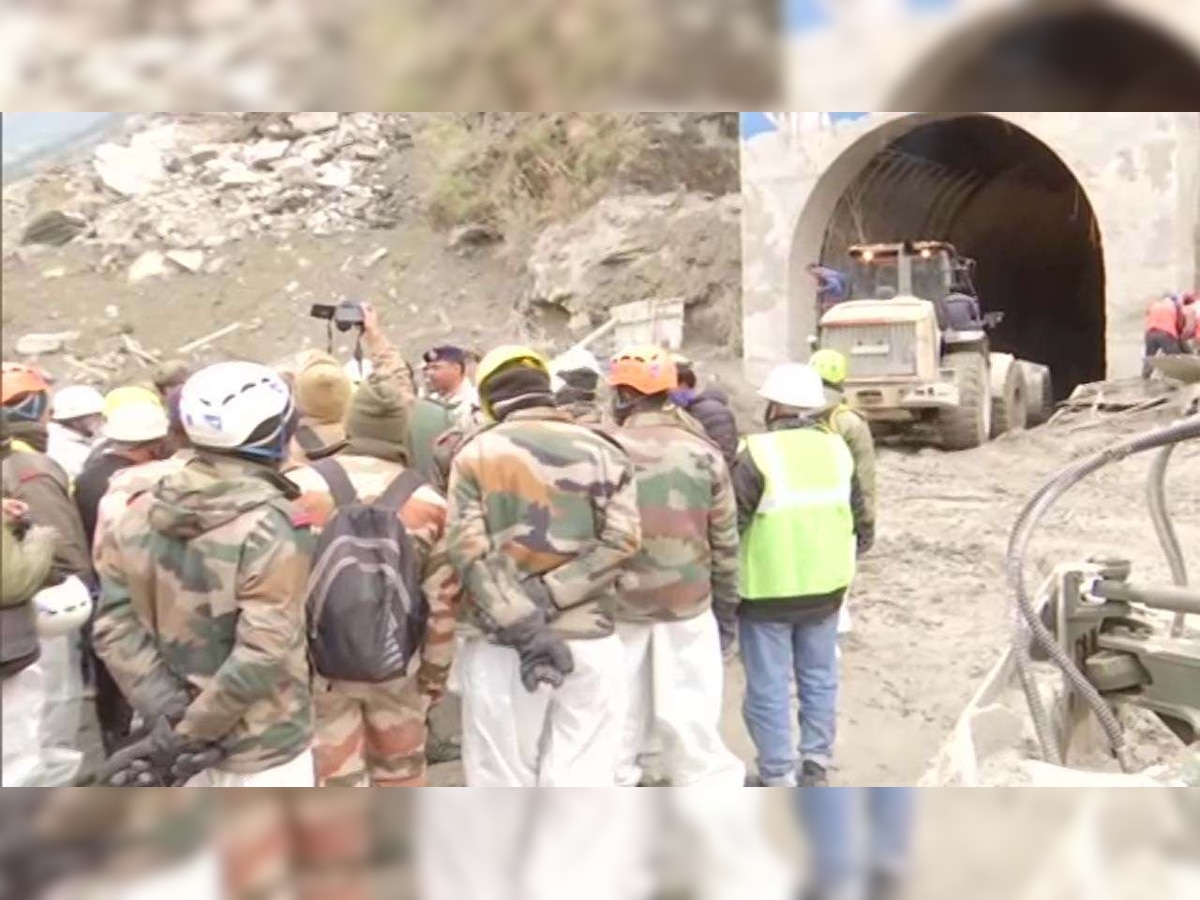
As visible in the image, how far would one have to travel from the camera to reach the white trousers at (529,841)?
3.26m

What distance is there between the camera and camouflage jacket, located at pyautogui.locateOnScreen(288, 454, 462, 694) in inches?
135

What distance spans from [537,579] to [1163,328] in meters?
1.59

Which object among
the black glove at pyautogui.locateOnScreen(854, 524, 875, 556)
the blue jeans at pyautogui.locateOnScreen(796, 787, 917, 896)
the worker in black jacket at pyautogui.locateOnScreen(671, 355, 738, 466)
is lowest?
the blue jeans at pyautogui.locateOnScreen(796, 787, 917, 896)

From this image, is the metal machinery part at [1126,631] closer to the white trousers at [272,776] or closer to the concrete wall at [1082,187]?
the concrete wall at [1082,187]

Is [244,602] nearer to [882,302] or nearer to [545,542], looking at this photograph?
[545,542]

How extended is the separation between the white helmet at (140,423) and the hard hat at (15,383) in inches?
8.1

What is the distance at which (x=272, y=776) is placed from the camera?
3.23 meters

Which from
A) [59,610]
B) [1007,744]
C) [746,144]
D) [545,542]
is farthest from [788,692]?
[59,610]

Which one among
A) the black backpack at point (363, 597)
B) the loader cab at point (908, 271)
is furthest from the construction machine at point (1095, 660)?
the black backpack at point (363, 597)

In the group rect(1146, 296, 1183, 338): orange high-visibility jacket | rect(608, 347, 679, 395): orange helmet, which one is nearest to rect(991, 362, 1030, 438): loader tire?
rect(1146, 296, 1183, 338): orange high-visibility jacket

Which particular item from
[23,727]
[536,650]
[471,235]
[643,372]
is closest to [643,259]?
[643,372]

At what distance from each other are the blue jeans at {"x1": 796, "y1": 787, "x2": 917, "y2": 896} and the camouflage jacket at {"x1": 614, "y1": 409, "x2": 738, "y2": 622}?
525 mm

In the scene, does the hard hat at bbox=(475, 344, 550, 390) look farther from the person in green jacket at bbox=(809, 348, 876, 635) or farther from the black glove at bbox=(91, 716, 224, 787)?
the black glove at bbox=(91, 716, 224, 787)

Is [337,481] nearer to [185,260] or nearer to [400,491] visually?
[400,491]
